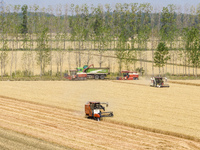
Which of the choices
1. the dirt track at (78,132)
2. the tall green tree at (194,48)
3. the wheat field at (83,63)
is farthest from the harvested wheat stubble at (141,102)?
the wheat field at (83,63)

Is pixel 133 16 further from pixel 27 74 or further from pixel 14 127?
pixel 14 127

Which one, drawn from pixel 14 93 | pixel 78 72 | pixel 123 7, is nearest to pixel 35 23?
pixel 123 7

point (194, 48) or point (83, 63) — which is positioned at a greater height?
point (194, 48)

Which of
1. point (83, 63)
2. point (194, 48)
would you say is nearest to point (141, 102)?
point (194, 48)

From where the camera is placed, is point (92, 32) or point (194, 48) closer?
point (194, 48)

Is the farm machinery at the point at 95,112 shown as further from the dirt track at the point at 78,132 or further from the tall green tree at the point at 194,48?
the tall green tree at the point at 194,48

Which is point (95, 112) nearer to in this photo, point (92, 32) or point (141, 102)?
point (141, 102)

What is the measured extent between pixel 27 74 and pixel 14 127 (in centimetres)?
5980

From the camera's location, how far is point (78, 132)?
1022 inches

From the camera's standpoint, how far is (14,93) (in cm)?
4934

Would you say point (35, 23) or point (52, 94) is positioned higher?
point (35, 23)

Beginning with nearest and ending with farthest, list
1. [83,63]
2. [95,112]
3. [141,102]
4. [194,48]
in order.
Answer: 1. [95,112]
2. [141,102]
3. [194,48]
4. [83,63]

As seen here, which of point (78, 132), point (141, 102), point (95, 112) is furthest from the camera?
point (141, 102)

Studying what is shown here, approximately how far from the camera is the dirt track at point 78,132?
74.7ft
